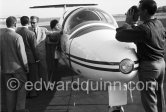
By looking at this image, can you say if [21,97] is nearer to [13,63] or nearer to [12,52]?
[13,63]

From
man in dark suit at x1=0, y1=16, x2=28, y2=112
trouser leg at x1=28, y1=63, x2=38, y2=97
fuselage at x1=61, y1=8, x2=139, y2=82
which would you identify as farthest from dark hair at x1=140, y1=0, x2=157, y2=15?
trouser leg at x1=28, y1=63, x2=38, y2=97

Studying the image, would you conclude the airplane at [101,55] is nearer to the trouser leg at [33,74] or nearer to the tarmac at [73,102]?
the tarmac at [73,102]

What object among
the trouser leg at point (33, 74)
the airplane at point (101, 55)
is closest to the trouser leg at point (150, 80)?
Result: the airplane at point (101, 55)

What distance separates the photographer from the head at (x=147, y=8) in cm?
355

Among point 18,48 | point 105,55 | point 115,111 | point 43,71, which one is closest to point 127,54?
point 105,55

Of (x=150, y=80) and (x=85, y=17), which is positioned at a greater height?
(x=85, y=17)

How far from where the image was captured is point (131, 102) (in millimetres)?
5559

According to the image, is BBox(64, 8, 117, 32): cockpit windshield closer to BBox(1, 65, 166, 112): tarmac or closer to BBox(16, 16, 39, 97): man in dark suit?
BBox(16, 16, 39, 97): man in dark suit

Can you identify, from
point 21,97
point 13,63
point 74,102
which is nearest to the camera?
point 13,63

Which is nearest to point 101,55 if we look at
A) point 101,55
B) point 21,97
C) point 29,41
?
point 101,55

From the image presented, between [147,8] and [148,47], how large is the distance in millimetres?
568

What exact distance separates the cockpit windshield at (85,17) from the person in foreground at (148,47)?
7.13ft

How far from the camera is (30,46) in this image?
5.96 m

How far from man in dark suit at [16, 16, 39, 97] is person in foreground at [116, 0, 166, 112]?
2.88 m
